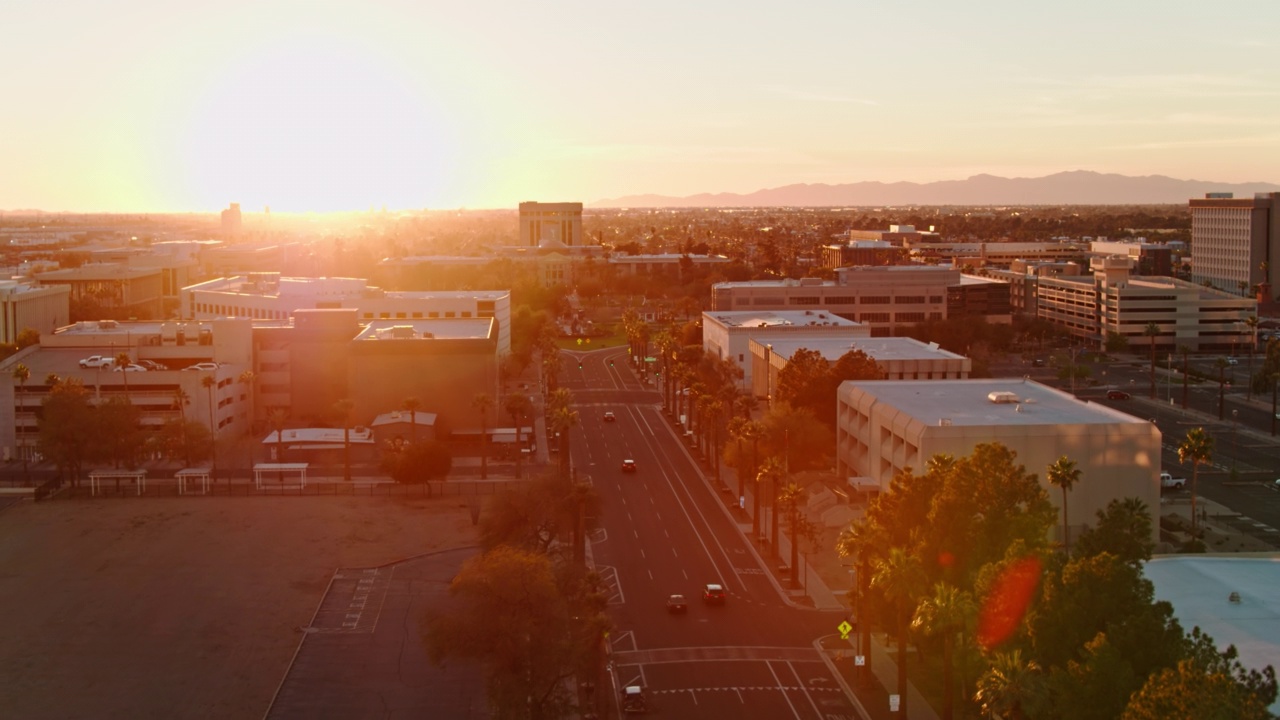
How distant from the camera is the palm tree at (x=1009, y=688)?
24.0 meters

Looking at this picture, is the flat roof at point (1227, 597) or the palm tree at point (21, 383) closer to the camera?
the flat roof at point (1227, 597)

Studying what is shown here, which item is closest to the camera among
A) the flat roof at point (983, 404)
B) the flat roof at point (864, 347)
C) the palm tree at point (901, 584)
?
the palm tree at point (901, 584)

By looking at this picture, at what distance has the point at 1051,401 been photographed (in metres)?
51.7

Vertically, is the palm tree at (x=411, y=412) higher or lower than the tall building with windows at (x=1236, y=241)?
lower

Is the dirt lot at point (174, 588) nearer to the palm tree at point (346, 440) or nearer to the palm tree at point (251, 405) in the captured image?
the palm tree at point (346, 440)

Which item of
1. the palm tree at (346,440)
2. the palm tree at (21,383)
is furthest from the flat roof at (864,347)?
the palm tree at (21,383)

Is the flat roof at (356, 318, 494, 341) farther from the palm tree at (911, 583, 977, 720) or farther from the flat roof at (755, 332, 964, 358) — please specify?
the palm tree at (911, 583, 977, 720)

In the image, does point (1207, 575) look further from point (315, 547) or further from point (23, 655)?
point (23, 655)

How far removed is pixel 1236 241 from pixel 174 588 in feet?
450

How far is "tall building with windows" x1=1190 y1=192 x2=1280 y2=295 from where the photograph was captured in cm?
14050

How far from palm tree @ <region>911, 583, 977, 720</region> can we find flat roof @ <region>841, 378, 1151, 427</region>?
17.9m

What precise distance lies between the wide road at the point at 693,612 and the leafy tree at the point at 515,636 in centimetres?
361

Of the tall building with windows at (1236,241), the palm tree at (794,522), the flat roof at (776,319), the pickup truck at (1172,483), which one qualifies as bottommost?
the pickup truck at (1172,483)

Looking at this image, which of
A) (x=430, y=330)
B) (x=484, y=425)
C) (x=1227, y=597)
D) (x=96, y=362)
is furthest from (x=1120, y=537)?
(x=96, y=362)
